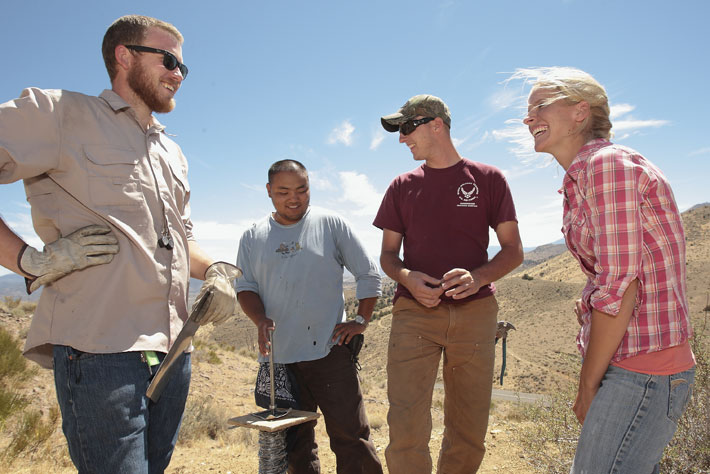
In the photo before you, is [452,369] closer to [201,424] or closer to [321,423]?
[201,424]

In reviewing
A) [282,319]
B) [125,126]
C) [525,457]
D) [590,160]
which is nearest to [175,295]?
[125,126]

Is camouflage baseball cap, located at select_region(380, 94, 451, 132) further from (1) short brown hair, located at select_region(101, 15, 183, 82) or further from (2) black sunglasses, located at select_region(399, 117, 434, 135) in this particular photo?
(1) short brown hair, located at select_region(101, 15, 183, 82)

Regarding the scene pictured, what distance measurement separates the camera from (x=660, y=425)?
1.64m

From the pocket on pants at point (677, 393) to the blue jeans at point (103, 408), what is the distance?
6.60 ft

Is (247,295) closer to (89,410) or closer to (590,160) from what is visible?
(89,410)

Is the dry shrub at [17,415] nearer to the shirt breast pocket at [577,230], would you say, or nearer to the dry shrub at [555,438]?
the dry shrub at [555,438]

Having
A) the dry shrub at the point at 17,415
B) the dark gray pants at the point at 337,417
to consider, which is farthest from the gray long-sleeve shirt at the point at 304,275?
the dry shrub at the point at 17,415

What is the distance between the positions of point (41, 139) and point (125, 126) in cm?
38

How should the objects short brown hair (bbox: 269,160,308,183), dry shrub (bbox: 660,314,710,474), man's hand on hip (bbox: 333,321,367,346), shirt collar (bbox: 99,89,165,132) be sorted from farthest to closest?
dry shrub (bbox: 660,314,710,474) → short brown hair (bbox: 269,160,308,183) → man's hand on hip (bbox: 333,321,367,346) → shirt collar (bbox: 99,89,165,132)

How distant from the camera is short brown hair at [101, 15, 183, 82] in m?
2.21

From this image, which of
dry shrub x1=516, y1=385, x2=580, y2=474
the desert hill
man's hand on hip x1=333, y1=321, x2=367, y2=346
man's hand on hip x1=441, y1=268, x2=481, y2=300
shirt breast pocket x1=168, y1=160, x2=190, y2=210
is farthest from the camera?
the desert hill

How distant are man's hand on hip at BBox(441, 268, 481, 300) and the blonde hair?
1.16m

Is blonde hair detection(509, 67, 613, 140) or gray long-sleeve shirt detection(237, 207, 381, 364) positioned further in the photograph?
gray long-sleeve shirt detection(237, 207, 381, 364)

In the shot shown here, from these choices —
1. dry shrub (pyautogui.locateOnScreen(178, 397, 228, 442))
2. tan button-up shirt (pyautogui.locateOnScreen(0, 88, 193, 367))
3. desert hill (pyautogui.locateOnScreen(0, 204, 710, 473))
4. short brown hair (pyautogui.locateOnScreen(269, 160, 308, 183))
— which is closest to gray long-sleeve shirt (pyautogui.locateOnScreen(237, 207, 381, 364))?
short brown hair (pyautogui.locateOnScreen(269, 160, 308, 183))
